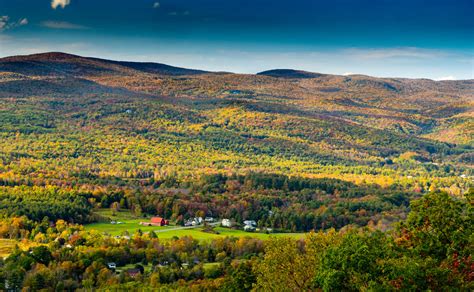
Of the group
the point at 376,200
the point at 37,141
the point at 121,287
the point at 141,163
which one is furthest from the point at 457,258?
the point at 37,141

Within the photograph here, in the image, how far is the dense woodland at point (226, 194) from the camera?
2716 cm

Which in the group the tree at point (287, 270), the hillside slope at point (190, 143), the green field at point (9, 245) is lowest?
the hillside slope at point (190, 143)

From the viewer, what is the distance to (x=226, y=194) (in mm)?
91625

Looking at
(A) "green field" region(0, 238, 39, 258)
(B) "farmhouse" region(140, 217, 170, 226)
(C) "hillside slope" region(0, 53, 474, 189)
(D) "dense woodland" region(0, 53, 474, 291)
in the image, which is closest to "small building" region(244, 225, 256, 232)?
(D) "dense woodland" region(0, 53, 474, 291)

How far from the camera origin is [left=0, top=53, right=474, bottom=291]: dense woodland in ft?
89.1

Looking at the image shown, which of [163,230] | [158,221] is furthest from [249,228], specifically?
[163,230]

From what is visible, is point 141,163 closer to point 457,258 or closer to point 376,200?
point 376,200

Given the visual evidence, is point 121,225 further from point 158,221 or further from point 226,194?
point 226,194

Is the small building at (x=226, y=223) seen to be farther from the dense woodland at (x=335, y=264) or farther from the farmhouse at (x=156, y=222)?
the dense woodland at (x=335, y=264)

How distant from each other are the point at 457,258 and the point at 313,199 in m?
64.9

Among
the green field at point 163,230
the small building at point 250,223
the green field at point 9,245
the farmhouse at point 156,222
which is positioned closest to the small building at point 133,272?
Result: the green field at point 9,245

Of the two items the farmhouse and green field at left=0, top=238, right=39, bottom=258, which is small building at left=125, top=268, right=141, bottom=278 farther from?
the farmhouse

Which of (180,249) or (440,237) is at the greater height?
(440,237)

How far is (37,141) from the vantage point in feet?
444
